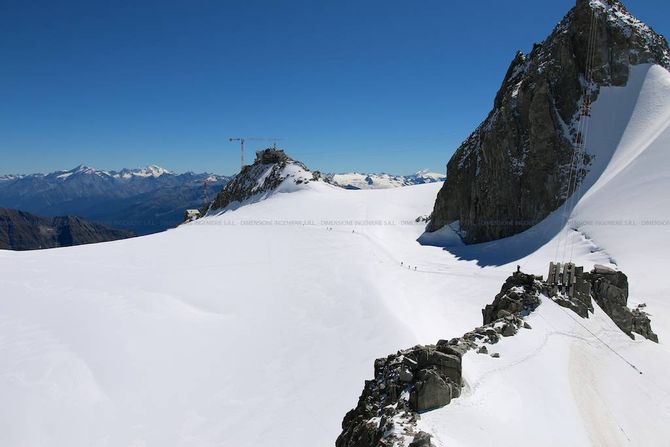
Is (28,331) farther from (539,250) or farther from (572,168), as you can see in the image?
(572,168)

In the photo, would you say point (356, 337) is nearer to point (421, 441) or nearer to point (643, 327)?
point (421, 441)

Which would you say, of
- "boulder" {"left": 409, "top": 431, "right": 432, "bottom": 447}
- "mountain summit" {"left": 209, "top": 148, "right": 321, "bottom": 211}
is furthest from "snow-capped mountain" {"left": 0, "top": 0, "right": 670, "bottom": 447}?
"mountain summit" {"left": 209, "top": 148, "right": 321, "bottom": 211}

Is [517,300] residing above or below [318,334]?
above

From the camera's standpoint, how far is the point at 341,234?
165 feet

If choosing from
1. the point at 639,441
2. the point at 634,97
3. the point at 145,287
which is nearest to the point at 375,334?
the point at 639,441

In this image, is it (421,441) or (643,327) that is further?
(643,327)

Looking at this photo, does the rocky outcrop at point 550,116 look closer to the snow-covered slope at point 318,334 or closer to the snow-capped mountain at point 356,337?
the snow-capped mountain at point 356,337

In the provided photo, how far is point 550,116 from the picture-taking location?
4278cm

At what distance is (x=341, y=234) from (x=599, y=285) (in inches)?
1259

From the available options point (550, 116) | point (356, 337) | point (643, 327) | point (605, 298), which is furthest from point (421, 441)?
point (550, 116)

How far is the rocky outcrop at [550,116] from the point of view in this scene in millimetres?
41812

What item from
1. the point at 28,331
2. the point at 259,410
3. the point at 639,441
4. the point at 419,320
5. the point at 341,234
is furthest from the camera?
the point at 341,234

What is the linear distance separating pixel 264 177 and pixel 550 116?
64.5m

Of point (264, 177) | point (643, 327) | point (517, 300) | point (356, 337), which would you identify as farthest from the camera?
point (264, 177)
